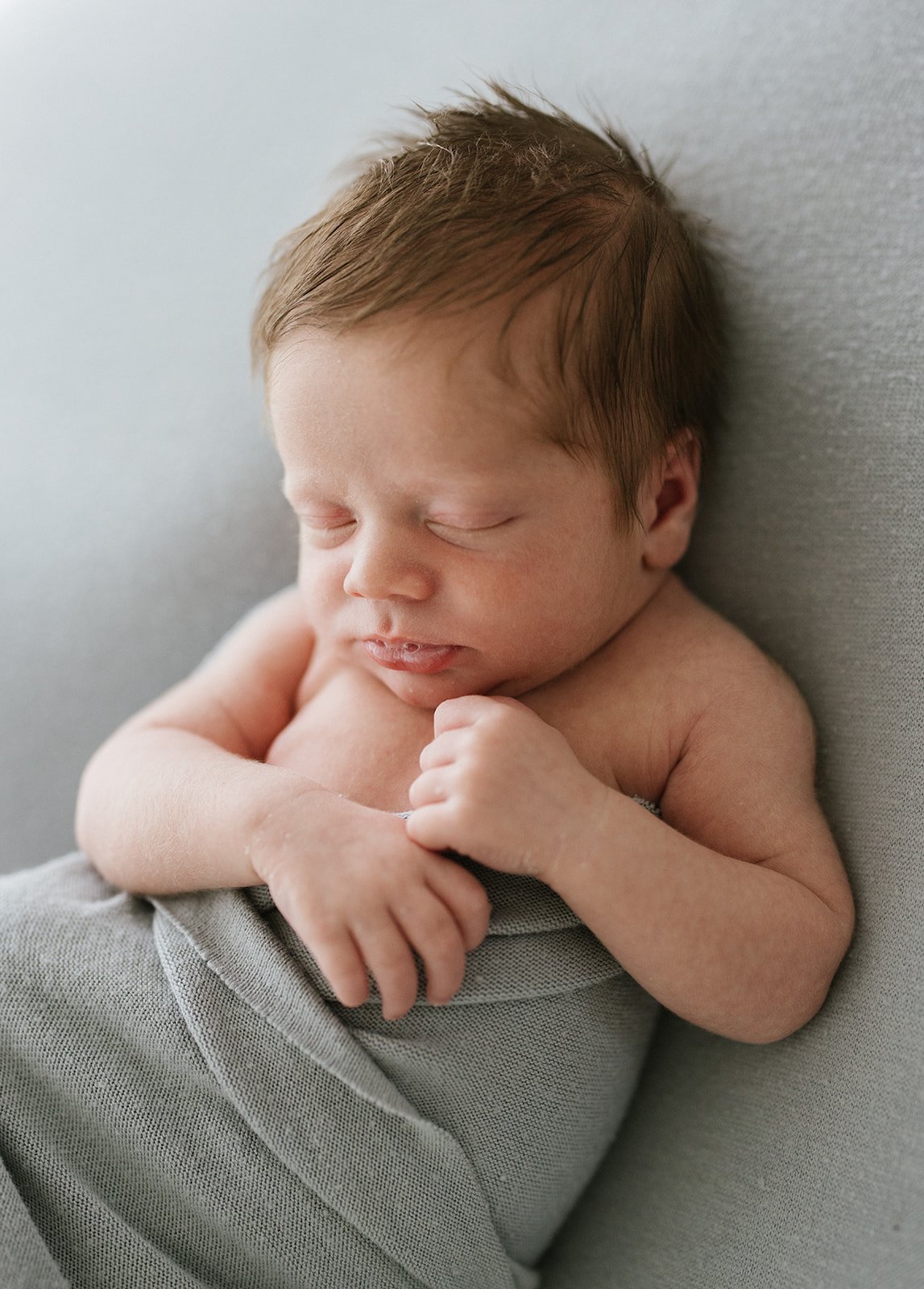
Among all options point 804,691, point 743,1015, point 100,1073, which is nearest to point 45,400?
point 100,1073

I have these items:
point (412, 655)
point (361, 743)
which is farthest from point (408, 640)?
point (361, 743)

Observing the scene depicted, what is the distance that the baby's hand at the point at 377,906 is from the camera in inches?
30.0

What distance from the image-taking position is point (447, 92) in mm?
1177

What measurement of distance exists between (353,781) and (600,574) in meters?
0.27

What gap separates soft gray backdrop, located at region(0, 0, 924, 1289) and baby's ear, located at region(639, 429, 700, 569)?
0.32ft

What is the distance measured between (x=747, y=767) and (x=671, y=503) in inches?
9.8

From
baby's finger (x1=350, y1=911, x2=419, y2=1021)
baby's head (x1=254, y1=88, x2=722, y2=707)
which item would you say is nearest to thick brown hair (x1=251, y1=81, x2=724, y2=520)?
baby's head (x1=254, y1=88, x2=722, y2=707)

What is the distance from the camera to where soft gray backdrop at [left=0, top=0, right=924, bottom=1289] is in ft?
2.82

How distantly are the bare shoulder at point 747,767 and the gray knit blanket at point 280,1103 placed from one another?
5.5 inches

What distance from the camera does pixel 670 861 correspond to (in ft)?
2.60

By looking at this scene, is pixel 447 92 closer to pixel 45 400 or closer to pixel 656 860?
pixel 45 400

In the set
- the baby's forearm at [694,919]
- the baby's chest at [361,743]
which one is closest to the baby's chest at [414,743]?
the baby's chest at [361,743]

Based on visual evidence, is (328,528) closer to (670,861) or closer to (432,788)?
(432,788)

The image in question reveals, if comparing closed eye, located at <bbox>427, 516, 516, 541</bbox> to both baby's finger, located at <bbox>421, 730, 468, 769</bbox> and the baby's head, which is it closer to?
the baby's head
